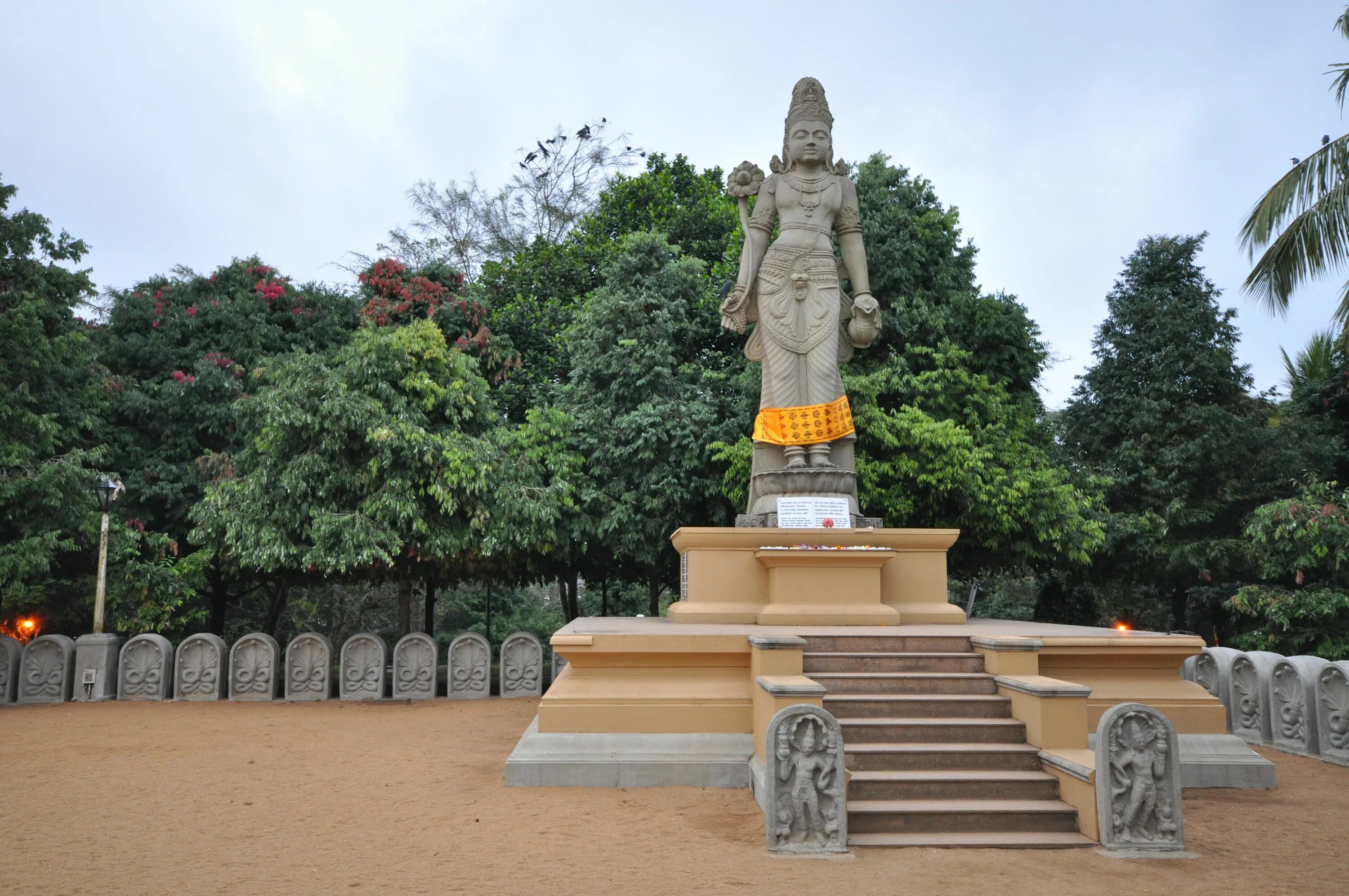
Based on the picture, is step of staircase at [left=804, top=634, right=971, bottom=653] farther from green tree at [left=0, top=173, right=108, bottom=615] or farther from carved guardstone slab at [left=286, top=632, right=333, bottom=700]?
green tree at [left=0, top=173, right=108, bottom=615]

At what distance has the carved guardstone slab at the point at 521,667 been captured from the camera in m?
12.1

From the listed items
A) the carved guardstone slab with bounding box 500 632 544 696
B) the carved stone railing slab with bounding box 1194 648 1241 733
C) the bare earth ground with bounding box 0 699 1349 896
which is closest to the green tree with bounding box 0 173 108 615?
the bare earth ground with bounding box 0 699 1349 896

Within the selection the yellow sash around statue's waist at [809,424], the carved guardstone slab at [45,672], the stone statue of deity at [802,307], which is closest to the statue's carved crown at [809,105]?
the stone statue of deity at [802,307]

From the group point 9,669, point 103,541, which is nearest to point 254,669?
point 103,541

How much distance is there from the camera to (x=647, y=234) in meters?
15.6

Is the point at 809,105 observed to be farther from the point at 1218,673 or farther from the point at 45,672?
the point at 45,672

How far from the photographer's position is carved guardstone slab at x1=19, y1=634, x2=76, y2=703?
1155 centimetres

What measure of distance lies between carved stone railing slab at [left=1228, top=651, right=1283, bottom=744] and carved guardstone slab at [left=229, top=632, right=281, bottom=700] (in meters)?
10.9

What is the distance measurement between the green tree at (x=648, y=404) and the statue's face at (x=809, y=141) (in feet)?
16.4

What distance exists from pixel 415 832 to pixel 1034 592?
81.0 ft

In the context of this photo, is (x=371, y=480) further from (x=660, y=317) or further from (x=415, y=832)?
(x=415, y=832)

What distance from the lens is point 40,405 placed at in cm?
1270

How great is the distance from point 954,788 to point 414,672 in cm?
816

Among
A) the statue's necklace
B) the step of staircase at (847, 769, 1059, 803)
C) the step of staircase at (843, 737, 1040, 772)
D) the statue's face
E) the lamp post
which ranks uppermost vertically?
the statue's face
